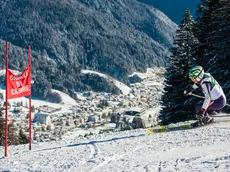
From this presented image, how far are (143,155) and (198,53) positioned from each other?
1790 centimetres

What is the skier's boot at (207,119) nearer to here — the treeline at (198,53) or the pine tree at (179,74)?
the treeline at (198,53)

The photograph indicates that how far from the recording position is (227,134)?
9.05 metres

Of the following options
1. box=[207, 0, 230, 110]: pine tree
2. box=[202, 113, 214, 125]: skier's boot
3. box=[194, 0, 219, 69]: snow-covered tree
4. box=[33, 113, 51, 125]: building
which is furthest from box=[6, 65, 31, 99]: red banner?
box=[33, 113, 51, 125]: building

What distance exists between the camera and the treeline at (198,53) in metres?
20.6

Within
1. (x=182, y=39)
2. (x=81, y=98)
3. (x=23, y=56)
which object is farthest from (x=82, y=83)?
(x=182, y=39)

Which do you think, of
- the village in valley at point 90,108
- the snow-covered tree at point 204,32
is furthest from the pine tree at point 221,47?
the village in valley at point 90,108

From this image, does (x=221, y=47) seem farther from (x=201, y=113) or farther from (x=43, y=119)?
(x=43, y=119)

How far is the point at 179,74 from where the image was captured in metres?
27.2

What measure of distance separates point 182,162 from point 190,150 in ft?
3.97

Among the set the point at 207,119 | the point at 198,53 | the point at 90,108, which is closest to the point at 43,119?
the point at 90,108

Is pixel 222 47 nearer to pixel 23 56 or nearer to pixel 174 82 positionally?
pixel 174 82

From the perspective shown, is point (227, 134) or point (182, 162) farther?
point (227, 134)

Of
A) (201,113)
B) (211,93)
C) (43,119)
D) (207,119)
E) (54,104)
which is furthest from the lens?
(54,104)

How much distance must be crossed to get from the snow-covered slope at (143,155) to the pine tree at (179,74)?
48.7ft
